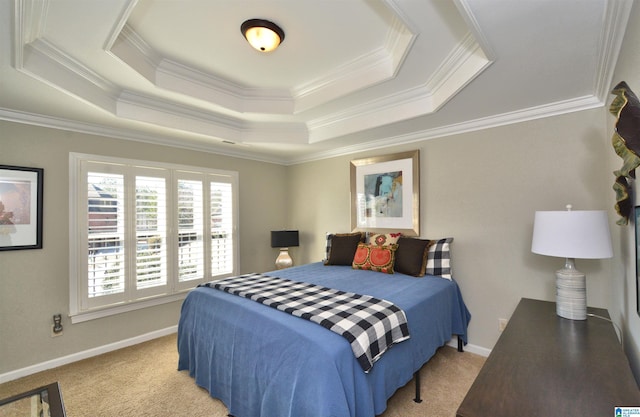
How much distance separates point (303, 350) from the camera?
154cm

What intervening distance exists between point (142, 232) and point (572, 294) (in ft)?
12.7

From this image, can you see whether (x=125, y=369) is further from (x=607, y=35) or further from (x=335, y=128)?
(x=607, y=35)

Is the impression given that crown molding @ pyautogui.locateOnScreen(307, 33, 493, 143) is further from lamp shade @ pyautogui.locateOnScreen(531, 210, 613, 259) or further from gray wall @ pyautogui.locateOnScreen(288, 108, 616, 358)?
lamp shade @ pyautogui.locateOnScreen(531, 210, 613, 259)

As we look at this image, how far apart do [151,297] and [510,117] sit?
4.19 metres

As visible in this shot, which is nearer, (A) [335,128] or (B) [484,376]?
(B) [484,376]

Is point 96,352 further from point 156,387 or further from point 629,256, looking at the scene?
point 629,256

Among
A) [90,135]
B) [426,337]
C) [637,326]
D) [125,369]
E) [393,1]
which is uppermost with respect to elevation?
[393,1]

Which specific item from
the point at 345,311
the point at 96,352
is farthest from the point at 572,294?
the point at 96,352

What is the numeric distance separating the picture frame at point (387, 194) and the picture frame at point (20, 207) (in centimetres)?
328

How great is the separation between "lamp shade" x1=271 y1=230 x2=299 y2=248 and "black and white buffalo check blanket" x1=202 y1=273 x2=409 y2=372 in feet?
5.67

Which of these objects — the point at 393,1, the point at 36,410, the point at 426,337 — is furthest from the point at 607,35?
the point at 36,410

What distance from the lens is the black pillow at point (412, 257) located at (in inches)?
112

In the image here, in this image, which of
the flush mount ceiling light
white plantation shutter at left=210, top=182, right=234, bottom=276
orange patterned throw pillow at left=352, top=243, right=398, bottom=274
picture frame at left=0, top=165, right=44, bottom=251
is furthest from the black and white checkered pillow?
picture frame at left=0, top=165, right=44, bottom=251

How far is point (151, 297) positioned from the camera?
3.29 metres
